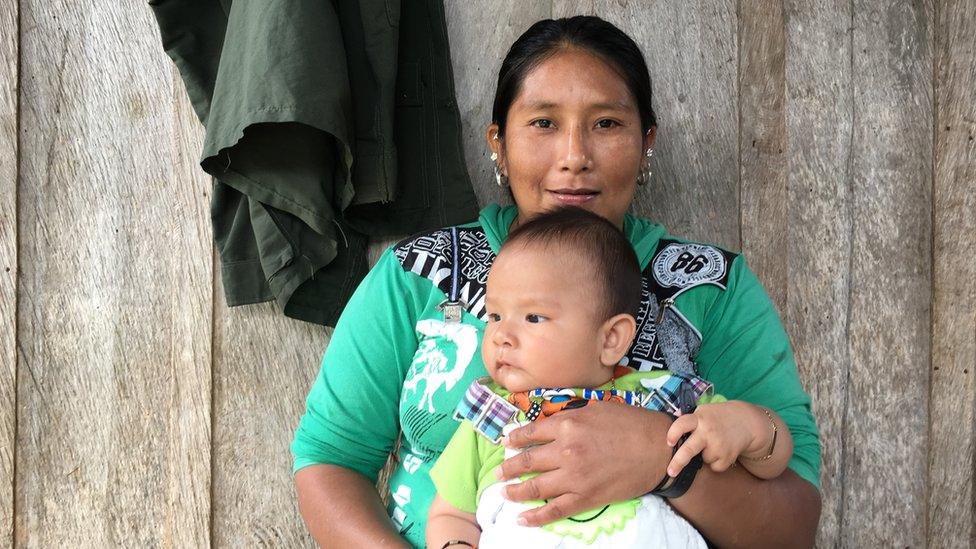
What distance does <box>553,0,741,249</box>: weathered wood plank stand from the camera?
2.36 meters

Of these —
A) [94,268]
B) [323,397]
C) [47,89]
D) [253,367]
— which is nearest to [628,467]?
[323,397]

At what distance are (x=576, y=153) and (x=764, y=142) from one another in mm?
701

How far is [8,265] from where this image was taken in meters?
2.28

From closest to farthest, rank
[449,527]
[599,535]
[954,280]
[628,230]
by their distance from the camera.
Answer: [599,535] < [449,527] < [628,230] < [954,280]

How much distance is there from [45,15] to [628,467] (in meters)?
1.85

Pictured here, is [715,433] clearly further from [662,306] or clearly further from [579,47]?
[579,47]

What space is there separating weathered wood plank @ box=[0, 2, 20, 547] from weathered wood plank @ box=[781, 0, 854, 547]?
1956 millimetres

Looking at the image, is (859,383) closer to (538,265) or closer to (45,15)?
(538,265)

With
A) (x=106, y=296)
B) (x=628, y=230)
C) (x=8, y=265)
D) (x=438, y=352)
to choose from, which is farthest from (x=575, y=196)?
(x=8, y=265)

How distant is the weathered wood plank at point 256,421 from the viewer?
2318mm

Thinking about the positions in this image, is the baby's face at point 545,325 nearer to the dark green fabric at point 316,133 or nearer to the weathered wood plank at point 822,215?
the dark green fabric at point 316,133

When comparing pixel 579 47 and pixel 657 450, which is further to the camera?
pixel 579 47

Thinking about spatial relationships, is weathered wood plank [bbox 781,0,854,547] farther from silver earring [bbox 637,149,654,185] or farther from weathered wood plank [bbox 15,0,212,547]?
weathered wood plank [bbox 15,0,212,547]

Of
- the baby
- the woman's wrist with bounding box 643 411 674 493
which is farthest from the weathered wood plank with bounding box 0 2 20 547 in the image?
the woman's wrist with bounding box 643 411 674 493
